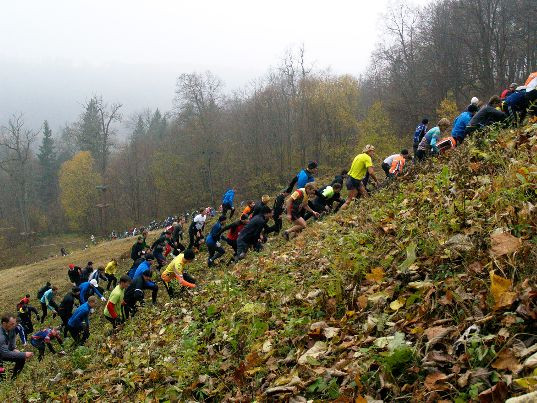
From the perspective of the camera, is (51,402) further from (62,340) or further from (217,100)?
(217,100)

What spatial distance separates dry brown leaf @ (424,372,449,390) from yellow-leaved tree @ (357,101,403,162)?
3843 cm

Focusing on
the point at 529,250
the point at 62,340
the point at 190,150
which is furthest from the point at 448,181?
the point at 190,150

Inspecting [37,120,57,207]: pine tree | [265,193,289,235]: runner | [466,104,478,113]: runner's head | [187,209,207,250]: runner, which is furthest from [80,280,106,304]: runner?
[37,120,57,207]: pine tree

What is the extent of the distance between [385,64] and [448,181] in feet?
163

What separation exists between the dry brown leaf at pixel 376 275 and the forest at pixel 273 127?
32035 millimetres

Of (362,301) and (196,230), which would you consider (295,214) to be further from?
(362,301)

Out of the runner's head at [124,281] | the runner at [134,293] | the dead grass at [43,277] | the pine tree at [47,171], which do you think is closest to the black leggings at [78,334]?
the runner at [134,293]

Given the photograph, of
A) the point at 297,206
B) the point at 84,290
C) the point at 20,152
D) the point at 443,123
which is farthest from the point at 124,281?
the point at 20,152

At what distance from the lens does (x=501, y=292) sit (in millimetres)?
3408

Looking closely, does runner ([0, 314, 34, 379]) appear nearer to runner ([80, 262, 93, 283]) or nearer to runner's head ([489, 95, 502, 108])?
runner ([80, 262, 93, 283])

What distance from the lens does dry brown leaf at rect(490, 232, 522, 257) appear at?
381 cm

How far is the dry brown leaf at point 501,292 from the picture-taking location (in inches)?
130

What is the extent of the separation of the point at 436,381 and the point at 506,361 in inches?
19.3

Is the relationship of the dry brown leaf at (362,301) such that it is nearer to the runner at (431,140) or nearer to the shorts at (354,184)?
the shorts at (354,184)
